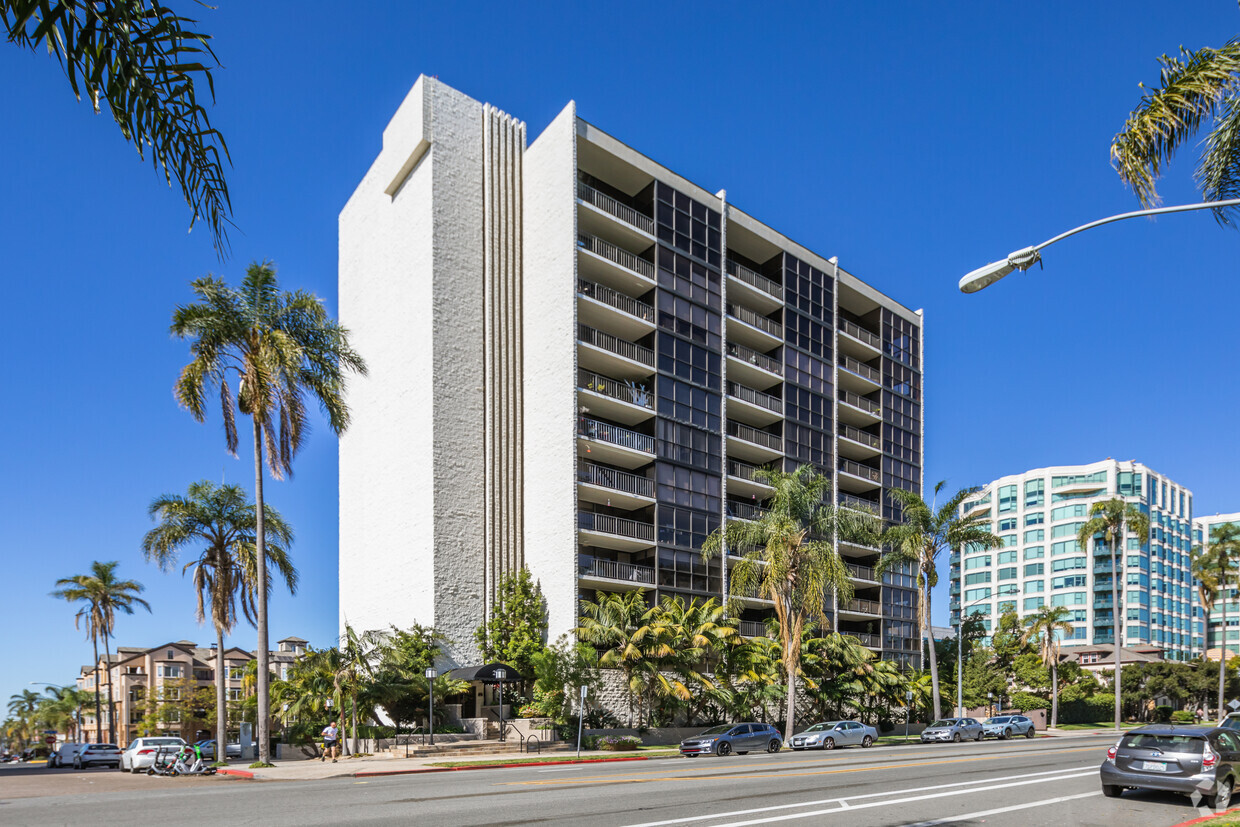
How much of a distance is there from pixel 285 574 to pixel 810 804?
35328 millimetres

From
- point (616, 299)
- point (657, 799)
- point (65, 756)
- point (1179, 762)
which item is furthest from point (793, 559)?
point (65, 756)

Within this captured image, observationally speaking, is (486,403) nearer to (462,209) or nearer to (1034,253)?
(462,209)

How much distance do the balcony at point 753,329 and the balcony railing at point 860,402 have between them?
348 inches

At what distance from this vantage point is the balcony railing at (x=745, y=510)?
54.6m

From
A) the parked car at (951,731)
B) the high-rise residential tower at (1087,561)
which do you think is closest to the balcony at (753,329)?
the parked car at (951,731)

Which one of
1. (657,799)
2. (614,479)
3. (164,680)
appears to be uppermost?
(614,479)

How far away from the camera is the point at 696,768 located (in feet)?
87.7

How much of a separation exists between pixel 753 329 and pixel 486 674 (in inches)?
1070

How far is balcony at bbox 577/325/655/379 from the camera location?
4691 centimetres

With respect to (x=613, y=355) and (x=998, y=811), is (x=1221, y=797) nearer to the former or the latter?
(x=998, y=811)

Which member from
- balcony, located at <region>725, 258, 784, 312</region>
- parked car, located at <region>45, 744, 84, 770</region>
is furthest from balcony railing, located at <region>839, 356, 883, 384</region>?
parked car, located at <region>45, 744, 84, 770</region>

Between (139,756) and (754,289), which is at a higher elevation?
(754,289)

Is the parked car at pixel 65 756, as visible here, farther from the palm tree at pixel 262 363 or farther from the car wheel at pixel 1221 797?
the car wheel at pixel 1221 797

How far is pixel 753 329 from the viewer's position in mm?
56594
